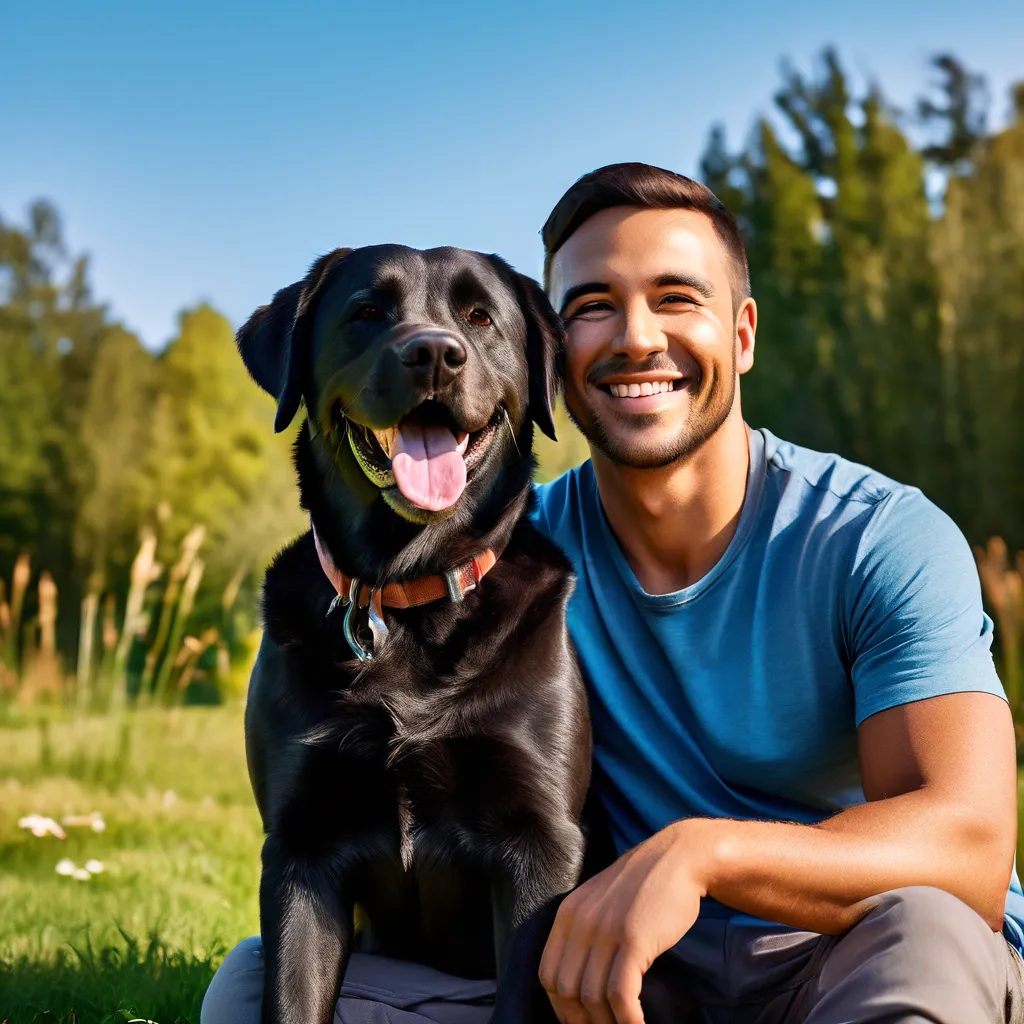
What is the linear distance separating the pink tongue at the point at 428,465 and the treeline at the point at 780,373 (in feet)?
26.3

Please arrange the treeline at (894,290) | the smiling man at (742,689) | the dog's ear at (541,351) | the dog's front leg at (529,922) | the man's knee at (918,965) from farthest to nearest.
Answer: the treeline at (894,290) → the dog's ear at (541,351) → the dog's front leg at (529,922) → the smiling man at (742,689) → the man's knee at (918,965)

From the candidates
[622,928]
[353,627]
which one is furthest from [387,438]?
[622,928]

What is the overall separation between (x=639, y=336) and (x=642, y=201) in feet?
1.03

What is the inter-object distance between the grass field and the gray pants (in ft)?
2.06

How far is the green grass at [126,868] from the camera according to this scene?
2.52 meters

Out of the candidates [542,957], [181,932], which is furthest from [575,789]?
[181,932]

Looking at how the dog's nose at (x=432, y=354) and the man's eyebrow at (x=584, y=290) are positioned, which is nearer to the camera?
the dog's nose at (x=432, y=354)

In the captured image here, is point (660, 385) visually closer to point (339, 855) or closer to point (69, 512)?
point (339, 855)

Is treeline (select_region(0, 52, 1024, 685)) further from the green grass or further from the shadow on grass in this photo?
the shadow on grass

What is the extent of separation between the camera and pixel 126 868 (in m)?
3.74

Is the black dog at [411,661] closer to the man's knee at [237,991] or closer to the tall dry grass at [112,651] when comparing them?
the man's knee at [237,991]

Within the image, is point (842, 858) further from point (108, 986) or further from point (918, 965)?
point (108, 986)

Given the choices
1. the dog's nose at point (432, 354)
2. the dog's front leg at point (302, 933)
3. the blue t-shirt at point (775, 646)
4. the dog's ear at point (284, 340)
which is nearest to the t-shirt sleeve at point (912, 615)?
the blue t-shirt at point (775, 646)

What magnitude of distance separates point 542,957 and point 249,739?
25.8 inches
